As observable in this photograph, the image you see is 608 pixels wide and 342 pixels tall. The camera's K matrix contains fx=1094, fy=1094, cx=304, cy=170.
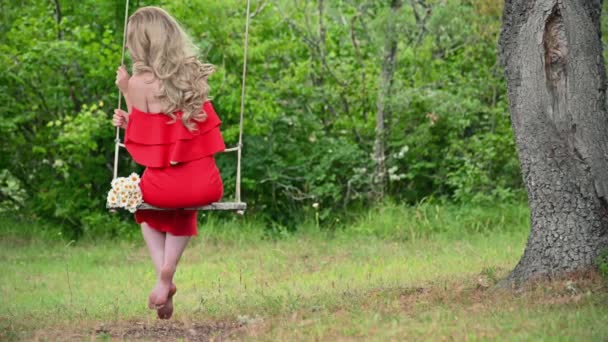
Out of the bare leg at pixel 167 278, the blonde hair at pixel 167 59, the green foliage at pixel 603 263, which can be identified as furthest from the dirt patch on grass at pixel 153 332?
the green foliage at pixel 603 263

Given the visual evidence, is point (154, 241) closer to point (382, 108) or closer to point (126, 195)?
point (126, 195)

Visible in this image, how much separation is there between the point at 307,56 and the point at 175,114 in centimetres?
809

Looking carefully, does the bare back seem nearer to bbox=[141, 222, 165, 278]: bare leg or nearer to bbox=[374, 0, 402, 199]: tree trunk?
bbox=[141, 222, 165, 278]: bare leg

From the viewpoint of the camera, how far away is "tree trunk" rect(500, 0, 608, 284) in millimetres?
6836

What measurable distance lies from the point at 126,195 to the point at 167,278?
0.57 metres

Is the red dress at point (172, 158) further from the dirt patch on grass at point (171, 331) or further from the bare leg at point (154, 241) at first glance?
the dirt patch on grass at point (171, 331)

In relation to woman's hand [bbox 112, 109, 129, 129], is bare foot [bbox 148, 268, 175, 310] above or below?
below

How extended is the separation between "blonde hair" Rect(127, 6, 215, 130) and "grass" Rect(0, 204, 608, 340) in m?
1.34

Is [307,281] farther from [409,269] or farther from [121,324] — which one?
[121,324]

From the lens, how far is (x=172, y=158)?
653 centimetres

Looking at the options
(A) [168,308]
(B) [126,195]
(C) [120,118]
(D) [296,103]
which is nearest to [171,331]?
(A) [168,308]

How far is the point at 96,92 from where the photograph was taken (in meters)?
13.4

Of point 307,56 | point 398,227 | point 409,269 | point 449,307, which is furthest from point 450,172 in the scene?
point 449,307

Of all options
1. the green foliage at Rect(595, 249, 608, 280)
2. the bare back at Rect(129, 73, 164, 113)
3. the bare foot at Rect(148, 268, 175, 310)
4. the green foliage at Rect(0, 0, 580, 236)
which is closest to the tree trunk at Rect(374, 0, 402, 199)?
the green foliage at Rect(0, 0, 580, 236)
